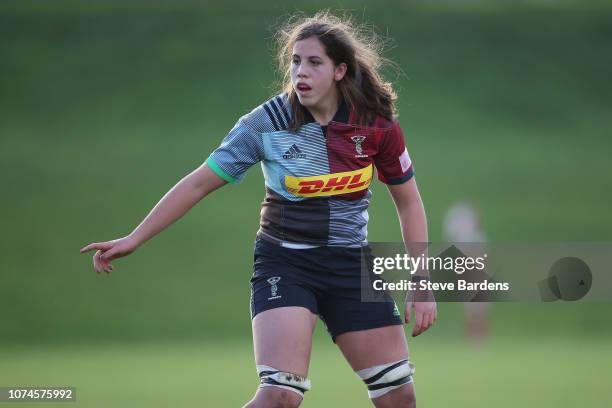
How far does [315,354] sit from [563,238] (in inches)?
359

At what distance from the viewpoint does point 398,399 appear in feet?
19.0

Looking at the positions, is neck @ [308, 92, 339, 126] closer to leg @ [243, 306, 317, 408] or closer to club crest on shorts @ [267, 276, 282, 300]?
club crest on shorts @ [267, 276, 282, 300]

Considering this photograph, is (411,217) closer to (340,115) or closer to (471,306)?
(340,115)

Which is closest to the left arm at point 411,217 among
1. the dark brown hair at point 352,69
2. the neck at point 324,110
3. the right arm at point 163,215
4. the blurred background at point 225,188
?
the dark brown hair at point 352,69

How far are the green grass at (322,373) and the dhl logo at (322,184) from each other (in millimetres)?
3973

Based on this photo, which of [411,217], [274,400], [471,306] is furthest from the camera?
→ [471,306]

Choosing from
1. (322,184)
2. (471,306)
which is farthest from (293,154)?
(471,306)

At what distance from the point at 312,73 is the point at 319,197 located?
2.01 ft

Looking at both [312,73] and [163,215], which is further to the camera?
[312,73]

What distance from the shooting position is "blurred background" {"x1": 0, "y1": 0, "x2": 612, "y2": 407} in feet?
44.3

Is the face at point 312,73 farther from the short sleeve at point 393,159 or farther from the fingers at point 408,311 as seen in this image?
the fingers at point 408,311

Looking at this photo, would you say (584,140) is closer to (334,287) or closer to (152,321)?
(152,321)

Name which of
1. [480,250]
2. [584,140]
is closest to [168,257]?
[584,140]

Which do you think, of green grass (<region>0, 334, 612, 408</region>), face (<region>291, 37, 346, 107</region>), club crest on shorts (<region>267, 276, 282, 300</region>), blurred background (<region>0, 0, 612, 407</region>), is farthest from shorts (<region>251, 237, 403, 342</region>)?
blurred background (<region>0, 0, 612, 407</region>)
